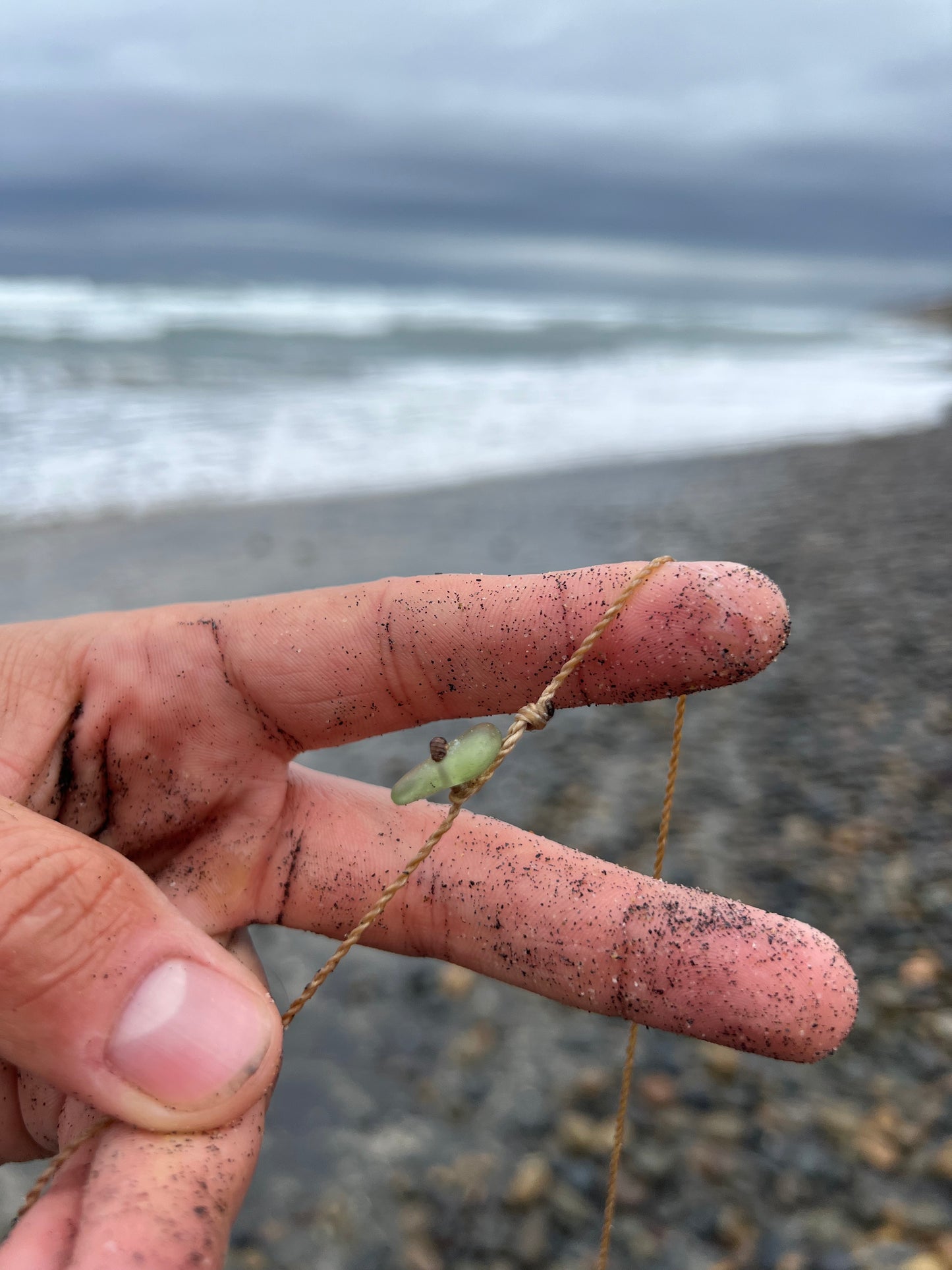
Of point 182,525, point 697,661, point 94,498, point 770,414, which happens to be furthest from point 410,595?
point 770,414

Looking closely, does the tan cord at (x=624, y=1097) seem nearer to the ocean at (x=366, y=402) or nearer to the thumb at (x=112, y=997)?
the thumb at (x=112, y=997)

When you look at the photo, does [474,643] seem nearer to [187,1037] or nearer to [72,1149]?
[187,1037]

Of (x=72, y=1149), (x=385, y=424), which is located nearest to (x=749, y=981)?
(x=72, y=1149)

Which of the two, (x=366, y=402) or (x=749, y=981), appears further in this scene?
(x=366, y=402)

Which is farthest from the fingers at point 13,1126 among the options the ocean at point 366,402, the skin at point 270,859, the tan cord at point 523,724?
the ocean at point 366,402

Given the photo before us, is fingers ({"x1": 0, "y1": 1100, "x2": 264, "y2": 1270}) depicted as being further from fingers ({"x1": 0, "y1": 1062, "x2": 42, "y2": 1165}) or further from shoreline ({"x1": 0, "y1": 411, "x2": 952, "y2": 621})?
shoreline ({"x1": 0, "y1": 411, "x2": 952, "y2": 621})

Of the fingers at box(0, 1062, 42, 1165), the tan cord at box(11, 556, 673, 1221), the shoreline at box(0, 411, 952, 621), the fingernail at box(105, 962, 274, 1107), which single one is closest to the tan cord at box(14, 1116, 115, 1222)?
the tan cord at box(11, 556, 673, 1221)
